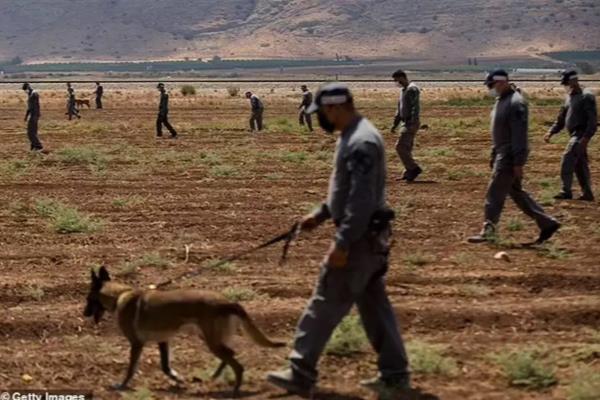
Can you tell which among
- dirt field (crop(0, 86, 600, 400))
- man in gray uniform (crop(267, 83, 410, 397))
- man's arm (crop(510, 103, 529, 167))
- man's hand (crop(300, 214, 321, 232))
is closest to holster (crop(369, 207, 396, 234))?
man in gray uniform (crop(267, 83, 410, 397))

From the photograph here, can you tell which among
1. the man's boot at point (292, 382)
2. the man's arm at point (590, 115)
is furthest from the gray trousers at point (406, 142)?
the man's boot at point (292, 382)

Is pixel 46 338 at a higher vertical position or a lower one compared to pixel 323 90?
lower

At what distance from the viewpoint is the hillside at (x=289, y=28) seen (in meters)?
154

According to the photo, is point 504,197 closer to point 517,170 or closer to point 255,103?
point 517,170

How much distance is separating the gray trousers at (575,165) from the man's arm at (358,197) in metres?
9.24

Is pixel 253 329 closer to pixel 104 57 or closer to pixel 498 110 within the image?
pixel 498 110

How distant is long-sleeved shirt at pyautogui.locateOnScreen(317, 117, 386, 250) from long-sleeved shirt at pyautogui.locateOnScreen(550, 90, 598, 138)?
8741 mm

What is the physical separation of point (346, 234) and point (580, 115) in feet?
30.3

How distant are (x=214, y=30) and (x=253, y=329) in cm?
16347

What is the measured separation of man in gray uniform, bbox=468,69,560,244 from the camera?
445 inches

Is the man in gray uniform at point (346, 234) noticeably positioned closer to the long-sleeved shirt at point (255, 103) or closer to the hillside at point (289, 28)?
the long-sleeved shirt at point (255, 103)

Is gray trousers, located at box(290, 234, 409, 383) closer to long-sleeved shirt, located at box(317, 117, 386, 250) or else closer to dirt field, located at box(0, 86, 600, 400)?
long-sleeved shirt, located at box(317, 117, 386, 250)

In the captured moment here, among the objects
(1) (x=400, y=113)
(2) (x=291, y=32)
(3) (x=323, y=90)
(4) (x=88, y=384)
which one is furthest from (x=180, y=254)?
(2) (x=291, y=32)

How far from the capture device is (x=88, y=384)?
7434mm
